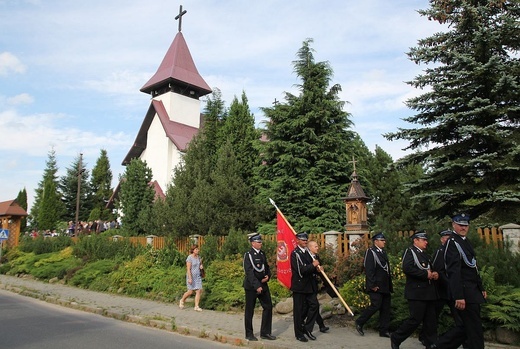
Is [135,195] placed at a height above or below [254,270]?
above

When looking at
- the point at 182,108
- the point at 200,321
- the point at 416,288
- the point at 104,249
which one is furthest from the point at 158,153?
the point at 416,288

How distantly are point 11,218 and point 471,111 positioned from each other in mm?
26256

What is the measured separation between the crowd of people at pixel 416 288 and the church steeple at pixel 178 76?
3165 cm

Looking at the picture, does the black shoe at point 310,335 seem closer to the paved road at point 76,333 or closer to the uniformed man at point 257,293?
the uniformed man at point 257,293

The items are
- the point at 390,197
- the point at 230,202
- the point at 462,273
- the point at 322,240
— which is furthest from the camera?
the point at 390,197

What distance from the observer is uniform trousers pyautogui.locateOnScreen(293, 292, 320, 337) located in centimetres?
725

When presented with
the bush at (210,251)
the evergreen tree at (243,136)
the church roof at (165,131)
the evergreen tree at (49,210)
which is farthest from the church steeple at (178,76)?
the bush at (210,251)

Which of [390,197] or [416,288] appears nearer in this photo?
[416,288]

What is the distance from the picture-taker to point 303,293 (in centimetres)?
740

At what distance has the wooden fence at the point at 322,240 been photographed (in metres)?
8.79

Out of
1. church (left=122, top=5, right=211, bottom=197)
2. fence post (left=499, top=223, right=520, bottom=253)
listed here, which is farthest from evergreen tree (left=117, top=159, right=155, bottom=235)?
fence post (left=499, top=223, right=520, bottom=253)

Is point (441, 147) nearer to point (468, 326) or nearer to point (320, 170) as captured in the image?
point (320, 170)

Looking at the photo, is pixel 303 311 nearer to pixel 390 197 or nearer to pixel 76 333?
pixel 76 333

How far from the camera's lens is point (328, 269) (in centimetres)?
1062
